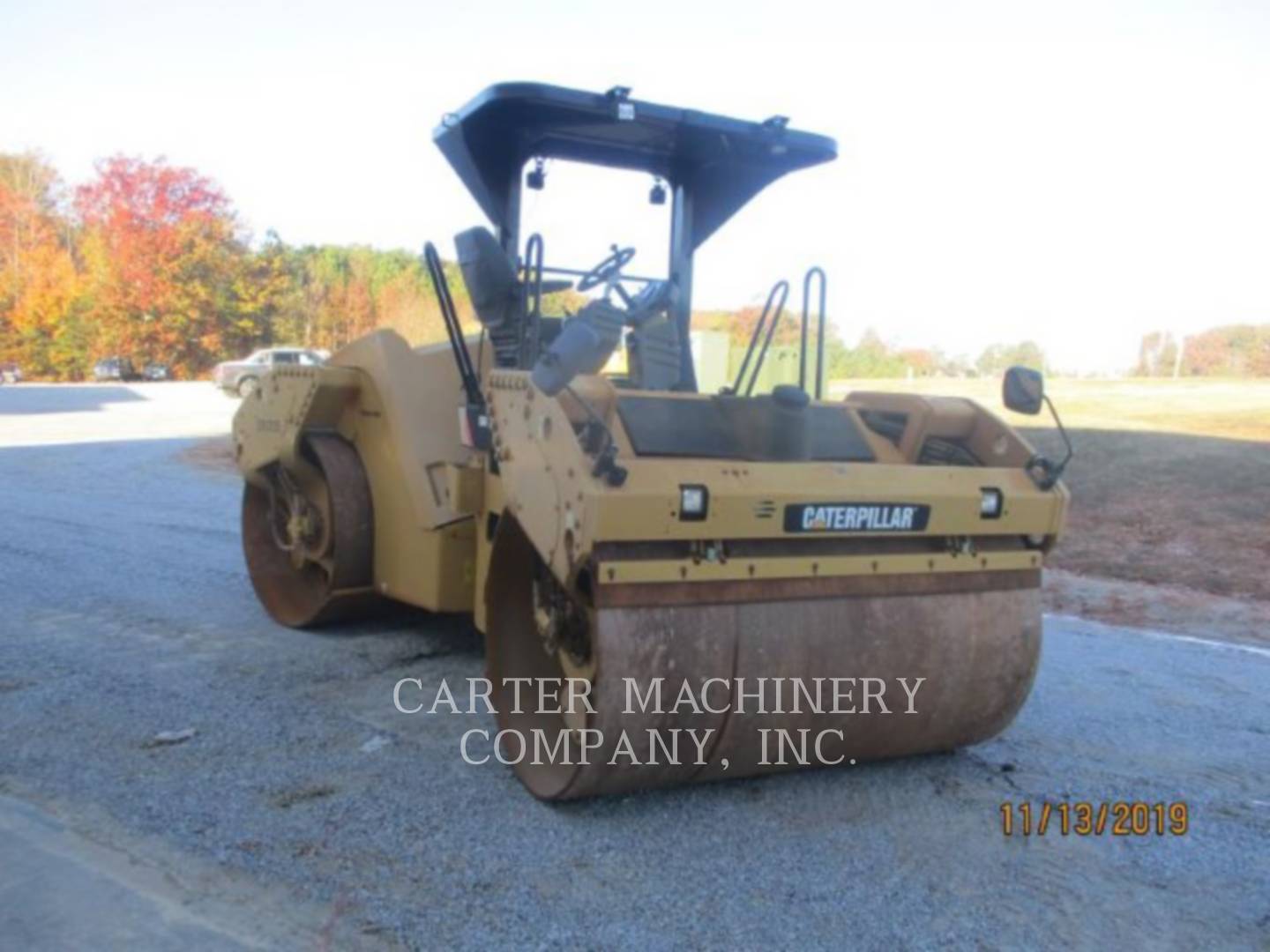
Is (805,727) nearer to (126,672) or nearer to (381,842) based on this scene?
(381,842)

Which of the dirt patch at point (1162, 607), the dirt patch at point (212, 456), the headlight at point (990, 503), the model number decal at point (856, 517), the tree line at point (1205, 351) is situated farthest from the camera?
the tree line at point (1205, 351)

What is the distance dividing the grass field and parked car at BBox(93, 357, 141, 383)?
32.6m

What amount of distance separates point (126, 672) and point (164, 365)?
40.3m

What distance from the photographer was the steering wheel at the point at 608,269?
192 inches

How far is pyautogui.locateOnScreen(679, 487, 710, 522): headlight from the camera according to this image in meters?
3.20

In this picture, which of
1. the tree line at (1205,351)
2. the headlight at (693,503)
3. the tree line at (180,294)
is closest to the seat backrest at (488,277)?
the headlight at (693,503)

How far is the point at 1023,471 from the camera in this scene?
3.92 metres

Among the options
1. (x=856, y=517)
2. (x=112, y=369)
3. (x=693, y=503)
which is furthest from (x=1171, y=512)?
(x=112, y=369)

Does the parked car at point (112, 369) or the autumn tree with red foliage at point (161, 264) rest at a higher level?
the autumn tree with red foliage at point (161, 264)

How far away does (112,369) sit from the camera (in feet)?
134

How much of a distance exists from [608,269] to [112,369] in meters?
40.6

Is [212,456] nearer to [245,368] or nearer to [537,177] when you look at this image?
[537,177]
